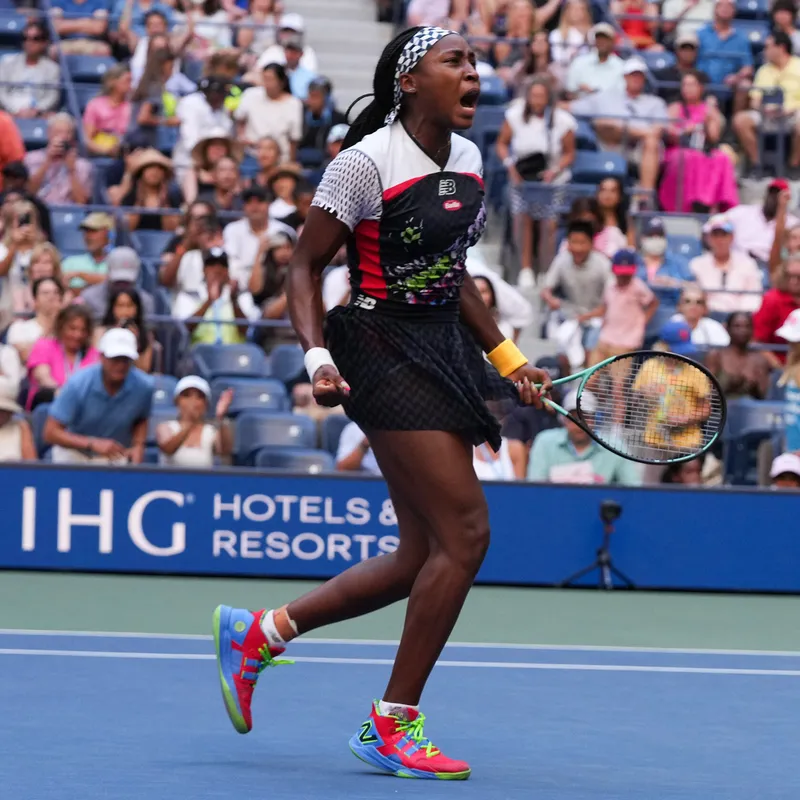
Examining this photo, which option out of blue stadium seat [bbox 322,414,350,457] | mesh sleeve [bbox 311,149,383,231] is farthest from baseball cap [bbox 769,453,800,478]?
mesh sleeve [bbox 311,149,383,231]

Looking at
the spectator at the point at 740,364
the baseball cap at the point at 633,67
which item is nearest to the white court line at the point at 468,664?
the spectator at the point at 740,364

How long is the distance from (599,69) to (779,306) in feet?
11.1

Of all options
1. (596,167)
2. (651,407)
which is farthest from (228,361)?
(651,407)

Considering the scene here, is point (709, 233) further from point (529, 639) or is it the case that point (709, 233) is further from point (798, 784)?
point (798, 784)

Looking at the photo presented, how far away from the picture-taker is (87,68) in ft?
42.3

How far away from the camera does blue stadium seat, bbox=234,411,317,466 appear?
29.5ft

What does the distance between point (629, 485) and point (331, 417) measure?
162cm

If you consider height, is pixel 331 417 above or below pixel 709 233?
below

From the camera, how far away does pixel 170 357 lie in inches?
386

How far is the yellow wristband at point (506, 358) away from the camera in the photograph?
4578mm

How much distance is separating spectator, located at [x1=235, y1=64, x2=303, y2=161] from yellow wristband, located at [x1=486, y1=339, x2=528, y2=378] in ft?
25.2

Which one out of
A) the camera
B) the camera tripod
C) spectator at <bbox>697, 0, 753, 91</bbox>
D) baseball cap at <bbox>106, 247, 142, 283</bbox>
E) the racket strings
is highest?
spectator at <bbox>697, 0, 753, 91</bbox>

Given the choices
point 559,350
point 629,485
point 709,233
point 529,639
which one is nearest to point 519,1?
point 709,233

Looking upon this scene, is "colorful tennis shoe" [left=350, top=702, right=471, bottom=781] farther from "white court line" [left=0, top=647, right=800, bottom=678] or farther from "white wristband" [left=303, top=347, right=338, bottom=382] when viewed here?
"white court line" [left=0, top=647, right=800, bottom=678]
